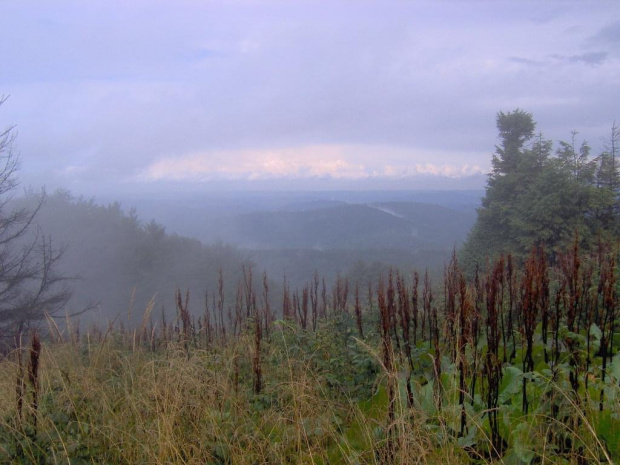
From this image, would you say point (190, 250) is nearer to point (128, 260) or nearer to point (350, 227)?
point (128, 260)

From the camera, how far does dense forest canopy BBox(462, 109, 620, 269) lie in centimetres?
1065

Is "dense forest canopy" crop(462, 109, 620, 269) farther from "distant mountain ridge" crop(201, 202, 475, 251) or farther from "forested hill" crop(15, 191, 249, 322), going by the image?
"forested hill" crop(15, 191, 249, 322)

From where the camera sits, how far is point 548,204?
10836 millimetres

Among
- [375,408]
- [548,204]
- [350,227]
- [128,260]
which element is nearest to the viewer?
[375,408]

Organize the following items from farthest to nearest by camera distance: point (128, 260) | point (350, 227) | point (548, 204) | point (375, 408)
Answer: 1. point (350, 227)
2. point (128, 260)
3. point (548, 204)
4. point (375, 408)

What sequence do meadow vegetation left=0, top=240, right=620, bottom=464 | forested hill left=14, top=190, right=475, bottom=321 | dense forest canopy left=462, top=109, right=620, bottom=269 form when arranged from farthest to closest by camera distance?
forested hill left=14, top=190, right=475, bottom=321 < dense forest canopy left=462, top=109, right=620, bottom=269 < meadow vegetation left=0, top=240, right=620, bottom=464

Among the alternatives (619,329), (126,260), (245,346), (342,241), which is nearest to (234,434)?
(245,346)

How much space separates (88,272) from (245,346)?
32239 millimetres

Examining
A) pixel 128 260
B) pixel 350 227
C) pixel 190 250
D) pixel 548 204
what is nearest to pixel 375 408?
pixel 548 204

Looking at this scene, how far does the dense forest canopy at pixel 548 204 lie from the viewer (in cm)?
1065

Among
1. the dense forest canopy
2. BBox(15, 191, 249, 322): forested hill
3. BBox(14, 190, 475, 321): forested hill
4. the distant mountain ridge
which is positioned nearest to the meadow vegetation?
the dense forest canopy

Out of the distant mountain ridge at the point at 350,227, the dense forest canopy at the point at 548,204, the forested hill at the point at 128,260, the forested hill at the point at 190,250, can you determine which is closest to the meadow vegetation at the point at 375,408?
the dense forest canopy at the point at 548,204

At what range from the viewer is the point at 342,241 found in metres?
39.5

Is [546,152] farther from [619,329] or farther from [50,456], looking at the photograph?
[50,456]
